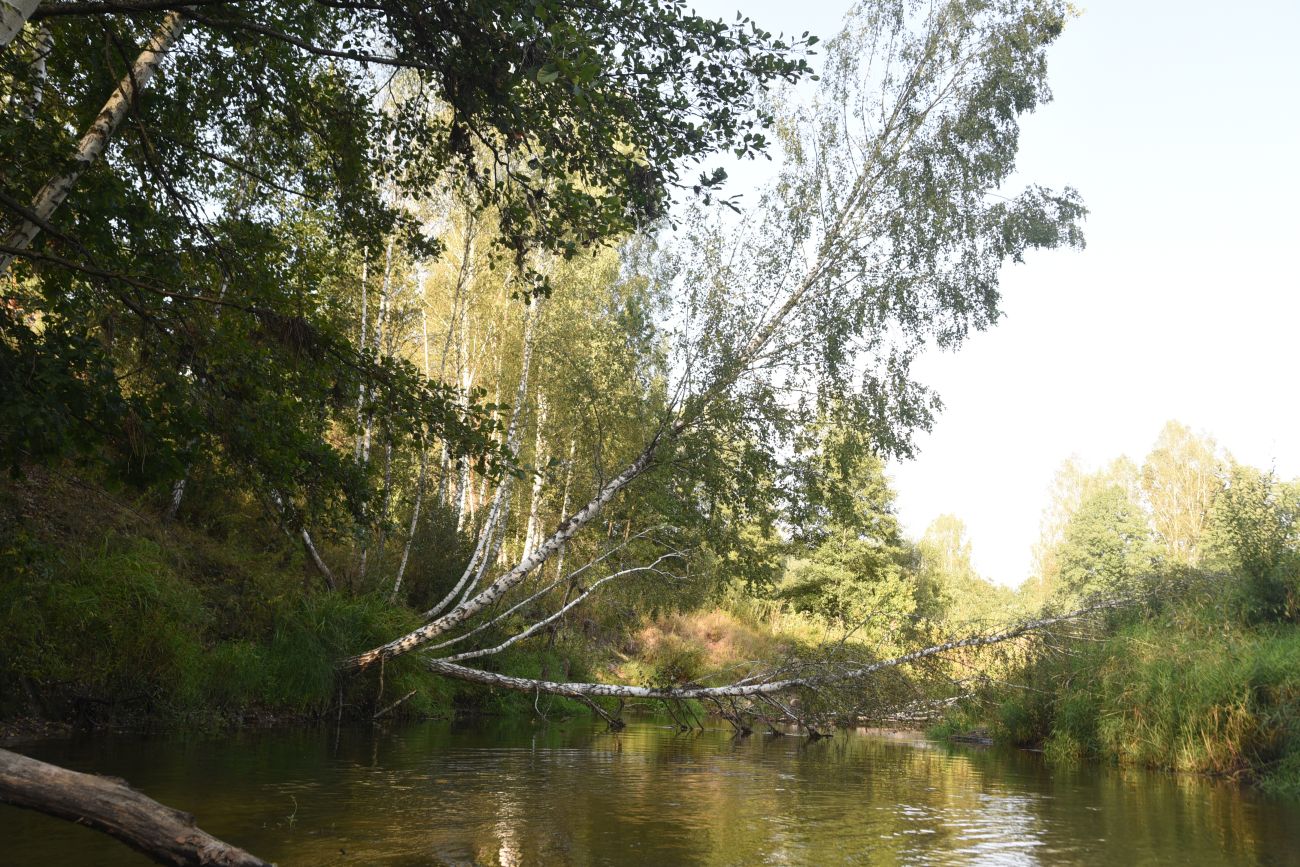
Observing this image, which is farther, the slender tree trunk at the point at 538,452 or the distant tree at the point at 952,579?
the distant tree at the point at 952,579

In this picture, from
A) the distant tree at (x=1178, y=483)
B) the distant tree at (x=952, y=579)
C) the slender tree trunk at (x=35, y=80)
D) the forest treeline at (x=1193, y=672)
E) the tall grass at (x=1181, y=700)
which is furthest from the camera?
the distant tree at (x=1178, y=483)

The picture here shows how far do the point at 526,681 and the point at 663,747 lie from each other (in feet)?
8.76

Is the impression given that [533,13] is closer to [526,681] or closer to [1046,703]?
[526,681]

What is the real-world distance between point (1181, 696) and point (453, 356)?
18.8 metres

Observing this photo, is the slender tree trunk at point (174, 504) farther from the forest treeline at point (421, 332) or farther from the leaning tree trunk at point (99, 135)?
the leaning tree trunk at point (99, 135)

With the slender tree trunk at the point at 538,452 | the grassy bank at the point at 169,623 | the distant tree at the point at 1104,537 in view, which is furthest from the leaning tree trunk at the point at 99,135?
the distant tree at the point at 1104,537

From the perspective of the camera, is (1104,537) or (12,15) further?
(1104,537)

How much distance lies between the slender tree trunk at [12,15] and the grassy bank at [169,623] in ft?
15.7

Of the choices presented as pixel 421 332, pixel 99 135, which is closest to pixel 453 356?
pixel 421 332

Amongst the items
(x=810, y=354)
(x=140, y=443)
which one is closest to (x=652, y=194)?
(x=140, y=443)

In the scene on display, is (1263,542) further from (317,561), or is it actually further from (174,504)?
(174,504)

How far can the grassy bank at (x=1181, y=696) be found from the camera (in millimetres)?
11859

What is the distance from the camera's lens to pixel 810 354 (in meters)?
15.2

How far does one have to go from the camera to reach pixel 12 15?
4594 millimetres
